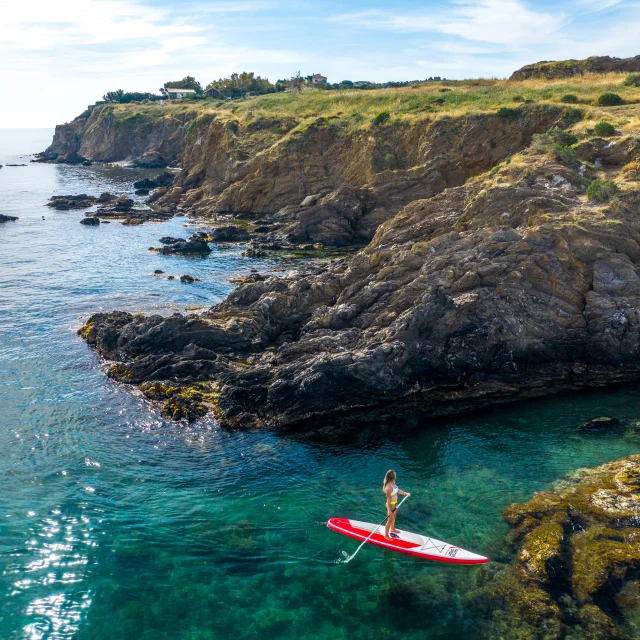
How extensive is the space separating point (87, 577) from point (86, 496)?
173 inches

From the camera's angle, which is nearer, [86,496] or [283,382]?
[86,496]

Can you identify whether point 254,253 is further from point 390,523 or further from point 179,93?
point 179,93

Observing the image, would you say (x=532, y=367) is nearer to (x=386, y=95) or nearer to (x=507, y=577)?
(x=507, y=577)

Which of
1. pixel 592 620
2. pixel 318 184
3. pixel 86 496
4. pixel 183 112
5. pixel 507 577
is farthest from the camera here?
pixel 183 112

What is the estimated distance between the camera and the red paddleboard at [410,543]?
17.8m

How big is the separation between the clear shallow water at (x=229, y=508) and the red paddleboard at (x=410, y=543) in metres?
0.32

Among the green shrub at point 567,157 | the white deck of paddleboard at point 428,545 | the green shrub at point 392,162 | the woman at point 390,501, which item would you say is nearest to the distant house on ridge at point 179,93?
the green shrub at point 392,162

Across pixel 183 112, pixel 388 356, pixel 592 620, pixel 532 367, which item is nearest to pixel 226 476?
pixel 388 356

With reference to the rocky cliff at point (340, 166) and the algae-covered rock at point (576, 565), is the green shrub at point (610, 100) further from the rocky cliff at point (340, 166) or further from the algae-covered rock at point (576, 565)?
the algae-covered rock at point (576, 565)

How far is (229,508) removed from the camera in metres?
21.1

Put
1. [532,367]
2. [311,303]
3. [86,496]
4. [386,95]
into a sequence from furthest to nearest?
[386,95], [311,303], [532,367], [86,496]

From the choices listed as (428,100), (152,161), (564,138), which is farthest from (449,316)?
(152,161)

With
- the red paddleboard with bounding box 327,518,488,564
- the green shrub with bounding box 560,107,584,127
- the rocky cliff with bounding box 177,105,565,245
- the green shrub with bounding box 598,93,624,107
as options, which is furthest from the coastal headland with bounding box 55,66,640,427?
the rocky cliff with bounding box 177,105,565,245

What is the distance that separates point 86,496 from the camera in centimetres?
2178
